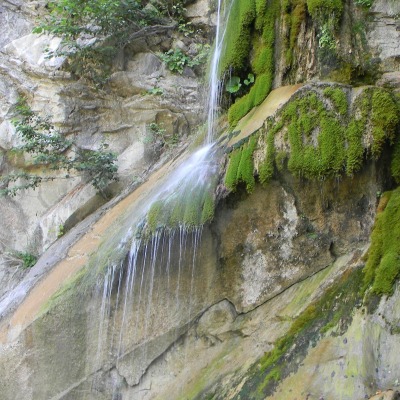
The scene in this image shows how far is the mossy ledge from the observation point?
6.84 m

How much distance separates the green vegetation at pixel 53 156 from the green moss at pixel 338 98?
5288mm

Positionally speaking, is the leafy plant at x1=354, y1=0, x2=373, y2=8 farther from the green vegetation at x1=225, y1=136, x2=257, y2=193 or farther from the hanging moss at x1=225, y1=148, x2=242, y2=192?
the hanging moss at x1=225, y1=148, x2=242, y2=192

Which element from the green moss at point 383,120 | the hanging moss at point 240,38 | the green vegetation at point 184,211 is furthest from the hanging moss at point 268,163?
the hanging moss at point 240,38

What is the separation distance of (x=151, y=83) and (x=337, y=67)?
16.9ft

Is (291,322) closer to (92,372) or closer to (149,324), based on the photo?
(149,324)

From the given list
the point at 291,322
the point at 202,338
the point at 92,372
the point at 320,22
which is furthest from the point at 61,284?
the point at 320,22

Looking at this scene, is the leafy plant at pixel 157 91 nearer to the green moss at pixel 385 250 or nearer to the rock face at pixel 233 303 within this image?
the rock face at pixel 233 303

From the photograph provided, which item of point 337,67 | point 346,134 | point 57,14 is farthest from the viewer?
point 57,14

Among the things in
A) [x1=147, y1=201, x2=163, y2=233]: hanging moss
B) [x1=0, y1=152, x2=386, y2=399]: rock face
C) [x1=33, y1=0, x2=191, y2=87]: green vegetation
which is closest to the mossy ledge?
[x1=0, y1=152, x2=386, y2=399]: rock face

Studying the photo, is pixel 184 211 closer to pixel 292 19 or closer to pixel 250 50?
pixel 250 50

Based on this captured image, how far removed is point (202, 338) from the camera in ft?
26.1

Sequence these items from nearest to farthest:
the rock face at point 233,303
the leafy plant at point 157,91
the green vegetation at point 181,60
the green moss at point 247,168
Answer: the rock face at point 233,303 < the green moss at point 247,168 < the leafy plant at point 157,91 < the green vegetation at point 181,60

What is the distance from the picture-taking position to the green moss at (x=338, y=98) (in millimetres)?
7027

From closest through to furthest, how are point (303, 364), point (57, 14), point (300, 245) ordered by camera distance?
point (303, 364) → point (300, 245) → point (57, 14)
